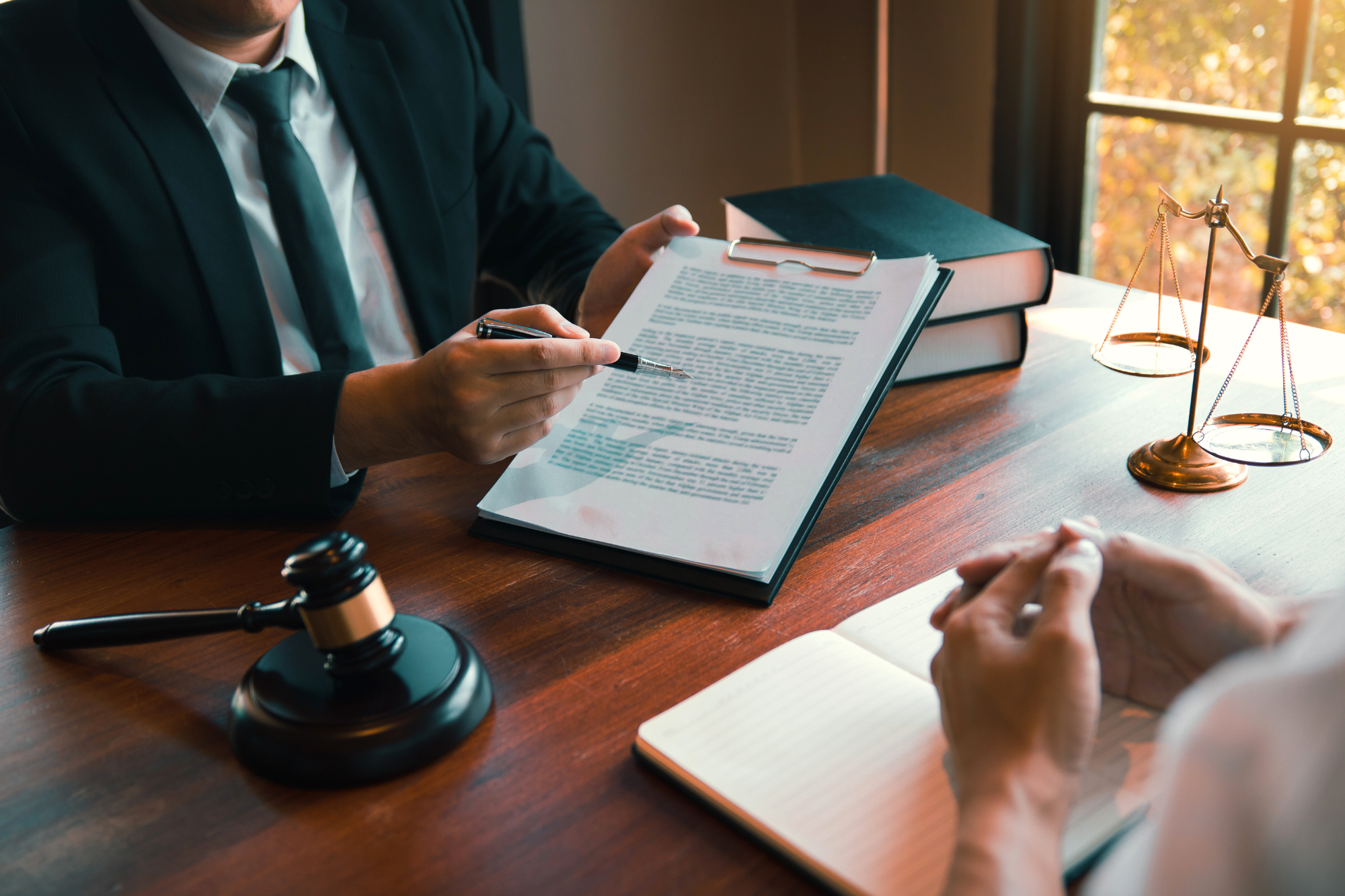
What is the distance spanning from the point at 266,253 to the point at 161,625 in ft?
2.68

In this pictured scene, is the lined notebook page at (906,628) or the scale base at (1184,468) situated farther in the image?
the scale base at (1184,468)

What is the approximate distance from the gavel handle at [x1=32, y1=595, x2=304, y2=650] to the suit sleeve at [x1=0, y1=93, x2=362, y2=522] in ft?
0.67

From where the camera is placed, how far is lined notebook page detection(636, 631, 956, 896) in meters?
0.51

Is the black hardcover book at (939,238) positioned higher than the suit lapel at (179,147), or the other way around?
the suit lapel at (179,147)

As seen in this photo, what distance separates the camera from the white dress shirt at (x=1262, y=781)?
12.6 inches

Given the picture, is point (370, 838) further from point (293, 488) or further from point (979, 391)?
point (979, 391)

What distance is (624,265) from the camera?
1.23 meters

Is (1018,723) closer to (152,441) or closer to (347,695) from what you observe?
(347,695)

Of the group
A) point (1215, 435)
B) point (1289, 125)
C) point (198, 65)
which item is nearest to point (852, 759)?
point (1215, 435)

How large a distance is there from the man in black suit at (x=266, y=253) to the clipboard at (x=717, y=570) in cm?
10

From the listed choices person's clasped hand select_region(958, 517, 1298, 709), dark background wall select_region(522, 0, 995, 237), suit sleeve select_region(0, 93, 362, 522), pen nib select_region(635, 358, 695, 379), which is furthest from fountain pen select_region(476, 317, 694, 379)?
dark background wall select_region(522, 0, 995, 237)

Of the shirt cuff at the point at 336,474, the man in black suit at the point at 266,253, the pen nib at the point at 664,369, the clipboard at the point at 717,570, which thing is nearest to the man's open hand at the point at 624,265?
the man in black suit at the point at 266,253

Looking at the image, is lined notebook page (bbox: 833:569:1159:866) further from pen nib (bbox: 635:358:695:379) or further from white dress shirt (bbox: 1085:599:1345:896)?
pen nib (bbox: 635:358:695:379)

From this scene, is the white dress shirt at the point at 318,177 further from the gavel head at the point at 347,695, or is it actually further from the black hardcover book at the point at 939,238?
the gavel head at the point at 347,695
